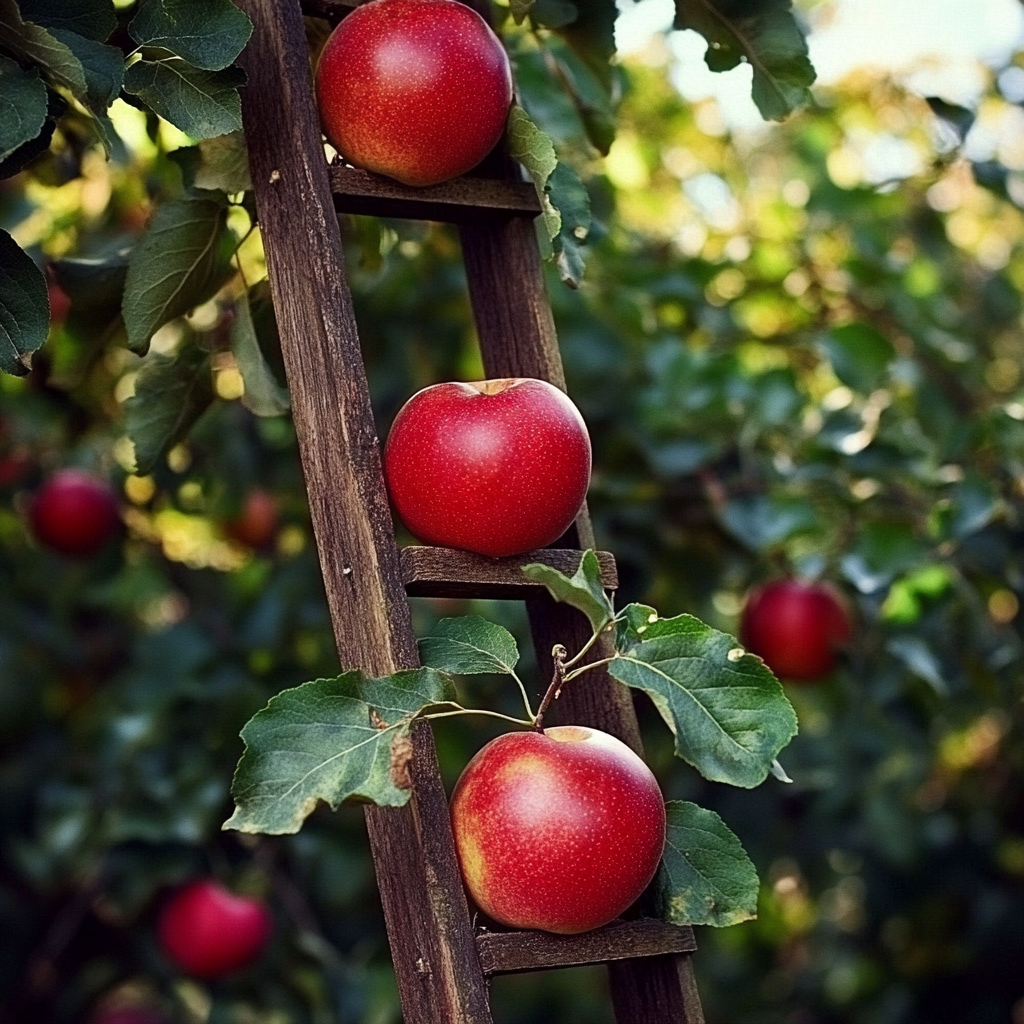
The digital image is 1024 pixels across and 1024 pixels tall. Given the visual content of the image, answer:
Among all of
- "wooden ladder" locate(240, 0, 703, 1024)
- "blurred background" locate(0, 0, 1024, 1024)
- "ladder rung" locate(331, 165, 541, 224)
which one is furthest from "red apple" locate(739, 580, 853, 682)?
"ladder rung" locate(331, 165, 541, 224)

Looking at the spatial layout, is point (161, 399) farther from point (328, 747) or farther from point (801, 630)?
point (801, 630)

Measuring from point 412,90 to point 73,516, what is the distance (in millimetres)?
1663

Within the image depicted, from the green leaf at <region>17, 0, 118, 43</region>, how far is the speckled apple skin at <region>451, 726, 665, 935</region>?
0.57m

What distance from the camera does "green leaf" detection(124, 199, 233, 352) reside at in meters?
1.12

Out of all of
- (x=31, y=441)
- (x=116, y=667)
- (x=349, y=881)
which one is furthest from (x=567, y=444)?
(x=116, y=667)

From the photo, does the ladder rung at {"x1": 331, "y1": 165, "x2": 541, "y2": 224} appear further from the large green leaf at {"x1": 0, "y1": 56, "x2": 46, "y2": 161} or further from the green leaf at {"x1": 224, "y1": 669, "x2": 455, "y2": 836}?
the green leaf at {"x1": 224, "y1": 669, "x2": 455, "y2": 836}

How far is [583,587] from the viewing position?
840mm

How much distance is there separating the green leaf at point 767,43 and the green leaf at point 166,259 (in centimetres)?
43

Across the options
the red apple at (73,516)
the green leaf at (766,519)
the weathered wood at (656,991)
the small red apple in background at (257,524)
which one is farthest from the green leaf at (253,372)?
the small red apple in background at (257,524)

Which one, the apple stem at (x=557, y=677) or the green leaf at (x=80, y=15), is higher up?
the green leaf at (x=80, y=15)

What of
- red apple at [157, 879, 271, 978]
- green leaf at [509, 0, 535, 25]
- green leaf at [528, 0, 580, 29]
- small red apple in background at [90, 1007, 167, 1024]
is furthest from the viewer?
small red apple in background at [90, 1007, 167, 1024]

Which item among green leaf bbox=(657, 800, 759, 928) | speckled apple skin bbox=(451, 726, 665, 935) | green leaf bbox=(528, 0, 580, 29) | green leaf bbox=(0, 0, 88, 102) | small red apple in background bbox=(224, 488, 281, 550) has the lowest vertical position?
small red apple in background bbox=(224, 488, 281, 550)

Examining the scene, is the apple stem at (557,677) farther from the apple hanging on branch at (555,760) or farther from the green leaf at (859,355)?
the green leaf at (859,355)

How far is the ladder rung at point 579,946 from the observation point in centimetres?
88
